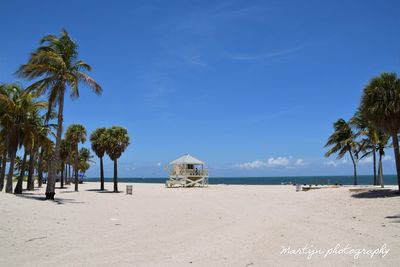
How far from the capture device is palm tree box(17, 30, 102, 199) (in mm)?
19969

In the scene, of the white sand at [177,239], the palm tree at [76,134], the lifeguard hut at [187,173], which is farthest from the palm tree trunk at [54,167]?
the lifeguard hut at [187,173]

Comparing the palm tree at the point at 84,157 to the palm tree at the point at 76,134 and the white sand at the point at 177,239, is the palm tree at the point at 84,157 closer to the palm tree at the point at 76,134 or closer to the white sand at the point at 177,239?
the palm tree at the point at 76,134

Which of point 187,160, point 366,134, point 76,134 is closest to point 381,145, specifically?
point 366,134

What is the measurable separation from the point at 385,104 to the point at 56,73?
18995 mm

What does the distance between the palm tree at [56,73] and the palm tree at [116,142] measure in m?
14.1

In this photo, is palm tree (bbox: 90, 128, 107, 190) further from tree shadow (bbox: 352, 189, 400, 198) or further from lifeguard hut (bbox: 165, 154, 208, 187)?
tree shadow (bbox: 352, 189, 400, 198)

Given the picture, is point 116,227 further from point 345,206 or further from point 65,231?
point 345,206

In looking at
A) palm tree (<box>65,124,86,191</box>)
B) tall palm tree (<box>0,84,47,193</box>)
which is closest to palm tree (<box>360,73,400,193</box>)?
tall palm tree (<box>0,84,47,193</box>)

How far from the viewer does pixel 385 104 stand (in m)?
20.3

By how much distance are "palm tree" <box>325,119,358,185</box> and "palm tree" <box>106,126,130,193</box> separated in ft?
88.2

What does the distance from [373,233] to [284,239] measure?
2.75m

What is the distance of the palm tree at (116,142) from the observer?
117 feet

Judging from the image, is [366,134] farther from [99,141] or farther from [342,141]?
[99,141]

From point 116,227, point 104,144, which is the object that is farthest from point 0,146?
point 116,227
